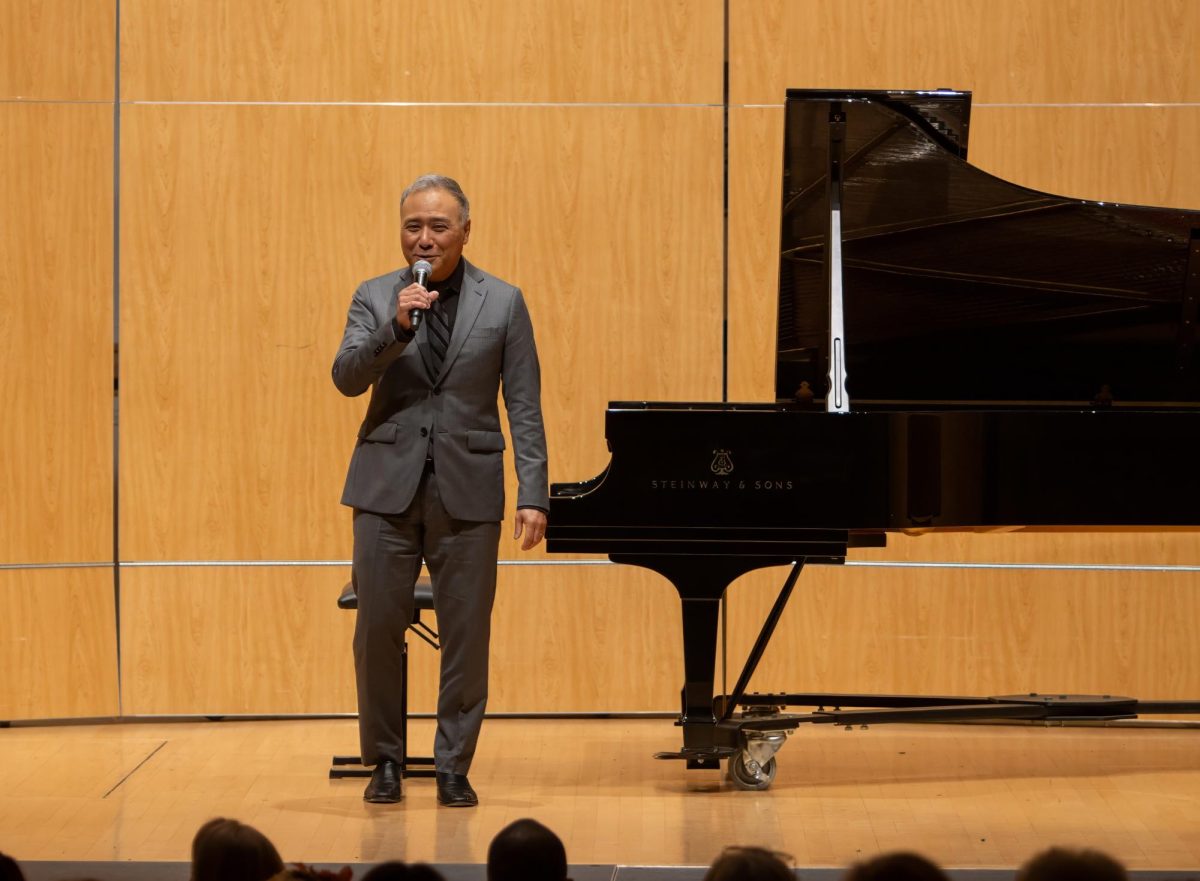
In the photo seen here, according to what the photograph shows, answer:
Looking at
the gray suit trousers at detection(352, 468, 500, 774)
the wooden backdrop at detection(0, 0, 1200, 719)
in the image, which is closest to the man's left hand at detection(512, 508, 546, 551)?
the gray suit trousers at detection(352, 468, 500, 774)

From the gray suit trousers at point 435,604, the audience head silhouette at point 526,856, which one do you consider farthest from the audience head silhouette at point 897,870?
the gray suit trousers at point 435,604

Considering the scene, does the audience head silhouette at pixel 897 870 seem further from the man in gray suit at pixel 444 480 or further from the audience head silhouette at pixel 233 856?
the man in gray suit at pixel 444 480

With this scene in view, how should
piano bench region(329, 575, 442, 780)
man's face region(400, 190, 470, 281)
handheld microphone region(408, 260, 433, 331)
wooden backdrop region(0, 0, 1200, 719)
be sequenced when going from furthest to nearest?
1. wooden backdrop region(0, 0, 1200, 719)
2. piano bench region(329, 575, 442, 780)
3. man's face region(400, 190, 470, 281)
4. handheld microphone region(408, 260, 433, 331)

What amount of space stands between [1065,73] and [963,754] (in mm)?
2282

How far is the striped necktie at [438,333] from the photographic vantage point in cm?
444

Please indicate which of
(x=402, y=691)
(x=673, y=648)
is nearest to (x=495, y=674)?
(x=673, y=648)

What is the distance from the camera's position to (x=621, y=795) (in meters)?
4.64

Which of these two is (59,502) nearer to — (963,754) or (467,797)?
(467,797)

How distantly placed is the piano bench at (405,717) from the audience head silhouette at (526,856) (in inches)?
96.5

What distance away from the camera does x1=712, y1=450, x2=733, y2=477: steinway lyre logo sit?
4.40 metres

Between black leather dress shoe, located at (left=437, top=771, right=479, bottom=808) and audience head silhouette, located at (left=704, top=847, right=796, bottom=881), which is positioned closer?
audience head silhouette, located at (left=704, top=847, right=796, bottom=881)

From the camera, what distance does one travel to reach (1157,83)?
5688mm

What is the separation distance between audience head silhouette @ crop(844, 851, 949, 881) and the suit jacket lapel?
2.72 metres

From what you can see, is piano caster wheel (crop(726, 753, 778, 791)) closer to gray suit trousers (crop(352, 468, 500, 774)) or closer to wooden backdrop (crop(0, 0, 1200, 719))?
gray suit trousers (crop(352, 468, 500, 774))
